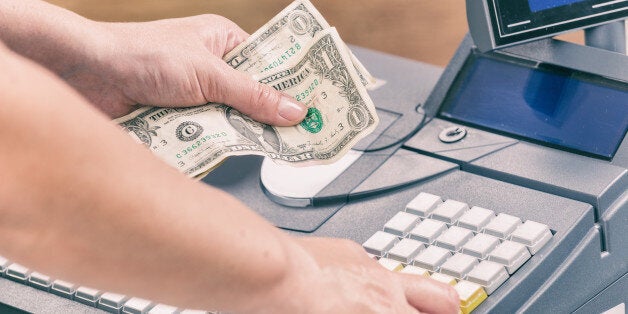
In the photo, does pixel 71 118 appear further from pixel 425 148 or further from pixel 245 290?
pixel 425 148

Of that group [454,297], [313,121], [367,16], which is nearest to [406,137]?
[313,121]

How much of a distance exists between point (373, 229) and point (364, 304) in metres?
0.21

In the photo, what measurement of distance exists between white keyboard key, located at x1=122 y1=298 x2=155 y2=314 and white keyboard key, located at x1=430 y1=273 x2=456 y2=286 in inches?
10.1

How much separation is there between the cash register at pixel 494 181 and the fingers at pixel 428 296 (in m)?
0.02

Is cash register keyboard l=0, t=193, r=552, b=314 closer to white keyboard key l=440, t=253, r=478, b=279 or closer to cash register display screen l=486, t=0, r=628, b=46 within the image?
white keyboard key l=440, t=253, r=478, b=279

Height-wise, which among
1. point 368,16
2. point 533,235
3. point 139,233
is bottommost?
point 368,16

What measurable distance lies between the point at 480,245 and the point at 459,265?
4 centimetres

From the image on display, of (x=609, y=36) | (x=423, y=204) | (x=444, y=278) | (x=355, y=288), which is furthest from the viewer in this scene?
(x=609, y=36)

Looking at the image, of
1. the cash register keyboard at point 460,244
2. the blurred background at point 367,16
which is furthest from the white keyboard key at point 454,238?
the blurred background at point 367,16

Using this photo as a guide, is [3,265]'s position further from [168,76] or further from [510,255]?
[510,255]

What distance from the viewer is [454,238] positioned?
35.9 inches

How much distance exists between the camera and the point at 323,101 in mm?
1118

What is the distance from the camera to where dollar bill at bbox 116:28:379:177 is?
41.5 inches

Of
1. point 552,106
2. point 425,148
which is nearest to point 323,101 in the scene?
point 425,148
